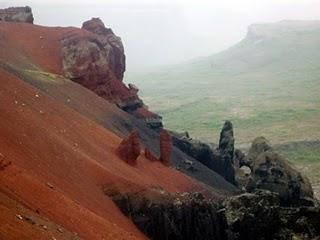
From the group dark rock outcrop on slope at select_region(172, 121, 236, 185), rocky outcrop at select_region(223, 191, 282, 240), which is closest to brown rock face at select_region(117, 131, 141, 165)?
rocky outcrop at select_region(223, 191, 282, 240)

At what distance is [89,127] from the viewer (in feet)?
166

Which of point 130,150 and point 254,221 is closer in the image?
point 254,221

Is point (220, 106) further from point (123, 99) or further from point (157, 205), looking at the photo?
point (157, 205)

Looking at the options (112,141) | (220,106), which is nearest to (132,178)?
(112,141)

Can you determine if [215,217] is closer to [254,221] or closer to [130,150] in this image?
[254,221]

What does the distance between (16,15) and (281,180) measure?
140 feet

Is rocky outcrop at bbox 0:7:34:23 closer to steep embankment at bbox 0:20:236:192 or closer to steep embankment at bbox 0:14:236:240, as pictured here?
steep embankment at bbox 0:20:236:192

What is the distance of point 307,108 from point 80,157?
463 feet

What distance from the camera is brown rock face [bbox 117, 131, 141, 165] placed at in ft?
155

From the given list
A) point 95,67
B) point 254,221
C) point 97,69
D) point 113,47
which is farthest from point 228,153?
point 254,221

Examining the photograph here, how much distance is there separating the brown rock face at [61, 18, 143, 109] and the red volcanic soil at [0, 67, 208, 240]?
Answer: 15896 mm

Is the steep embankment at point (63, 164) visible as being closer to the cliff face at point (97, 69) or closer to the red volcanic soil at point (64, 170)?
the red volcanic soil at point (64, 170)

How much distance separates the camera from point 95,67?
68500 millimetres

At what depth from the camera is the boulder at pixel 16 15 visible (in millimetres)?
79438
